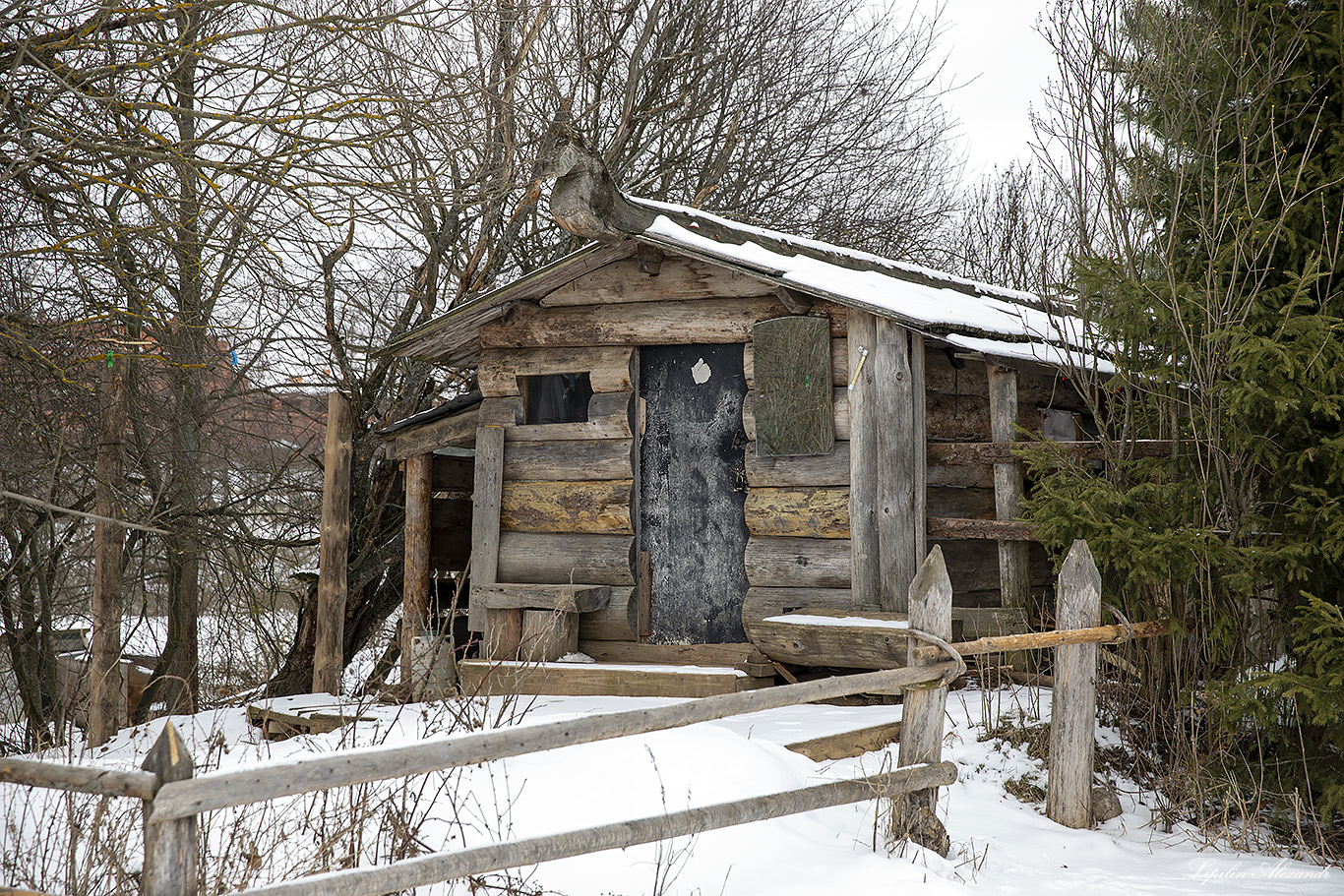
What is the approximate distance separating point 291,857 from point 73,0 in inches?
181

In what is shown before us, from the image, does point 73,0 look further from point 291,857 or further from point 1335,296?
point 1335,296

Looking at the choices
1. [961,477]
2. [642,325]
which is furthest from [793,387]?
[961,477]

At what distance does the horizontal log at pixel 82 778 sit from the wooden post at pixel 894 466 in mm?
5447

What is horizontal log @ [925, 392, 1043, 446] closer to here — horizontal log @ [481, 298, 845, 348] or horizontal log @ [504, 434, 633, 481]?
horizontal log @ [481, 298, 845, 348]

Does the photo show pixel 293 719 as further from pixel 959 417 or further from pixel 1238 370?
pixel 1238 370

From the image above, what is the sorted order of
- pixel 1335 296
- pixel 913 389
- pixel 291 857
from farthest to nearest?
pixel 913 389, pixel 1335 296, pixel 291 857

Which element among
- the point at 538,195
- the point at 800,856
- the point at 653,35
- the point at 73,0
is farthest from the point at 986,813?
the point at 653,35

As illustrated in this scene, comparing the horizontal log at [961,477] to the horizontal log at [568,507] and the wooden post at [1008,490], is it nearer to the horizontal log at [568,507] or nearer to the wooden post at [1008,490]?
the wooden post at [1008,490]

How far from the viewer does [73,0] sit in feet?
17.3

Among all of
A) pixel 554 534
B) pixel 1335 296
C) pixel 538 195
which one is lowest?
pixel 554 534

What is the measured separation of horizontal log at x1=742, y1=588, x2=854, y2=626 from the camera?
745cm

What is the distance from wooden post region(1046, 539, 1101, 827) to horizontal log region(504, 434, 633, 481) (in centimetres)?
399

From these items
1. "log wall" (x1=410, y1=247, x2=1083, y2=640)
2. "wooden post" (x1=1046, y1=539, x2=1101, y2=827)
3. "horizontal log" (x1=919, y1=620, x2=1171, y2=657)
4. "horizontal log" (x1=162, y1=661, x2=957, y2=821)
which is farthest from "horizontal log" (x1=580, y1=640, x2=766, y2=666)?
"horizontal log" (x1=162, y1=661, x2=957, y2=821)

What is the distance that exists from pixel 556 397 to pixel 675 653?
2521 millimetres
